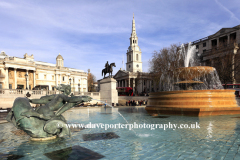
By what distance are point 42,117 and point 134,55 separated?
9306 centimetres

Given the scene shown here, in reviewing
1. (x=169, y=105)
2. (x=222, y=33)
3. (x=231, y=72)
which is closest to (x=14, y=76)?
(x=169, y=105)

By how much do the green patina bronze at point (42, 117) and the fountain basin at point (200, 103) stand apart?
27.3 feet

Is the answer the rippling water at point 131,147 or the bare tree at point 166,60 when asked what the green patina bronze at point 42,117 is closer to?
the rippling water at point 131,147

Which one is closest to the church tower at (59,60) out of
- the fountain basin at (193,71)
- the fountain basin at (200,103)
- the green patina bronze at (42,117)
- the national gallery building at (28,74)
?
the national gallery building at (28,74)

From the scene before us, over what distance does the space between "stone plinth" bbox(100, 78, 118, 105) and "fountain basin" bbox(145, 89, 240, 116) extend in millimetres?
19478

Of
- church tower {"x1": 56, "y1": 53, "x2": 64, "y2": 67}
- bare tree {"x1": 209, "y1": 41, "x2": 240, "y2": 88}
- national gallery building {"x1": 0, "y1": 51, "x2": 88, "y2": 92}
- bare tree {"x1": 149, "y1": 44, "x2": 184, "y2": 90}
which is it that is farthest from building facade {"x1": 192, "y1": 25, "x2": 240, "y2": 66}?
church tower {"x1": 56, "y1": 53, "x2": 64, "y2": 67}

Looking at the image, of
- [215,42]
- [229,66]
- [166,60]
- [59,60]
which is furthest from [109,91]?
[59,60]

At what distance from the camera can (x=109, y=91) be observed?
32.2m

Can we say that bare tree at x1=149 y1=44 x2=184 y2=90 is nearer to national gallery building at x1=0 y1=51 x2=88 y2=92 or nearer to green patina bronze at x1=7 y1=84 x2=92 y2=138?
national gallery building at x1=0 y1=51 x2=88 y2=92

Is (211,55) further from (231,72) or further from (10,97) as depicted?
(10,97)

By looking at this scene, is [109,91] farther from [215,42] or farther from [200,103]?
[215,42]

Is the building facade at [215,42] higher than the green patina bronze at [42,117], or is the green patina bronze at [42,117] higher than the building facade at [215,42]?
the building facade at [215,42]

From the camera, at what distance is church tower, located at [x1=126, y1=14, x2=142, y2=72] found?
96062 mm

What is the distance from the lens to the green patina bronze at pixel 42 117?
16.2 ft
